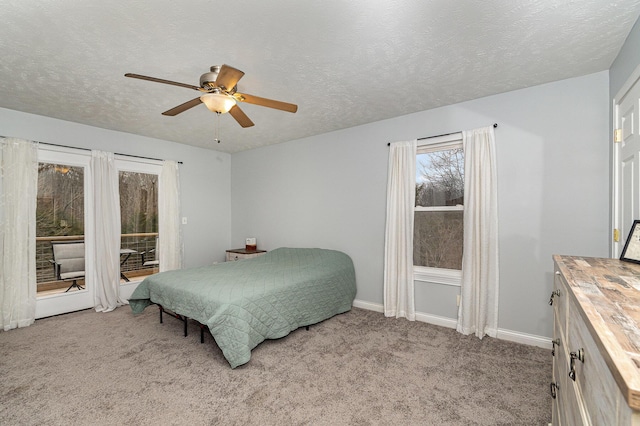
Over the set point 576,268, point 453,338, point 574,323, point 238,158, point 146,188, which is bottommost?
point 453,338

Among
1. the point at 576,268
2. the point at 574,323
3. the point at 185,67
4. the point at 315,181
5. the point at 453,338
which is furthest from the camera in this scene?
the point at 315,181

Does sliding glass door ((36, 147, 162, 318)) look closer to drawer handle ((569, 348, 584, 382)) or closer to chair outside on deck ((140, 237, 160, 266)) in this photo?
chair outside on deck ((140, 237, 160, 266))

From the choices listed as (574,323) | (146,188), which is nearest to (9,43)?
(146,188)

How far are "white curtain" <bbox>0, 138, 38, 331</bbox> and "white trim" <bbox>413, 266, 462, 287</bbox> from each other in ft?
14.8

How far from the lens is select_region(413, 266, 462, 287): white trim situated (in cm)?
331

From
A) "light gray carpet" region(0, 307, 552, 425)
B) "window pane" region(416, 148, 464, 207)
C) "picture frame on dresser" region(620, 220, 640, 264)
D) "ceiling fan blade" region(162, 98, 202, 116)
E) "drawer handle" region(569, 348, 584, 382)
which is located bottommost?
"light gray carpet" region(0, 307, 552, 425)

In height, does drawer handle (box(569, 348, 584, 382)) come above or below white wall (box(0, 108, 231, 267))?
below

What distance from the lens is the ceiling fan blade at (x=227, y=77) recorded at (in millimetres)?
1894

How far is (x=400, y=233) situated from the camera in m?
3.57

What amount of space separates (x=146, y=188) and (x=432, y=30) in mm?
4379

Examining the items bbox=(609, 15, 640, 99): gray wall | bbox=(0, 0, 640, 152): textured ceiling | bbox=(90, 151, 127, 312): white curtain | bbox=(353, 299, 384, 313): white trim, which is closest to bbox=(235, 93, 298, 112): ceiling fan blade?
bbox=(0, 0, 640, 152): textured ceiling

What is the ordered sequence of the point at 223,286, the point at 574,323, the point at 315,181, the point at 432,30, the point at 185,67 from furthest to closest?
the point at 315,181 < the point at 223,286 < the point at 185,67 < the point at 432,30 < the point at 574,323

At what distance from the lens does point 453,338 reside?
3.02 m

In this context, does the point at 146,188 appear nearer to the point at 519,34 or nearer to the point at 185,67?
the point at 185,67
